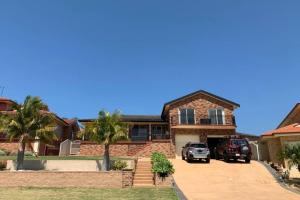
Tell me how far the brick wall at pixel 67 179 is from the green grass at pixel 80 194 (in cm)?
94

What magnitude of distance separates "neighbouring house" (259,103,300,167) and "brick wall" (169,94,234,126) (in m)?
6.02

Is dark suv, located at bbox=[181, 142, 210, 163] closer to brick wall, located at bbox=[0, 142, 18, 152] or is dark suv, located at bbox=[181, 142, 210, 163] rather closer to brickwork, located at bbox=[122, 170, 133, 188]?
brickwork, located at bbox=[122, 170, 133, 188]

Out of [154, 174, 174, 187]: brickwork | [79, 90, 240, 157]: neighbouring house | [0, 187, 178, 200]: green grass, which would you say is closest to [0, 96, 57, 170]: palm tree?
[0, 187, 178, 200]: green grass

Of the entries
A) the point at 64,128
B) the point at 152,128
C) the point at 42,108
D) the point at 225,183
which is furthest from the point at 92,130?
the point at 64,128

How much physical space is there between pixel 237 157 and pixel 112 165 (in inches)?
448

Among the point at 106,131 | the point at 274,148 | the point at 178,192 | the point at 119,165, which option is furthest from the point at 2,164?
the point at 274,148

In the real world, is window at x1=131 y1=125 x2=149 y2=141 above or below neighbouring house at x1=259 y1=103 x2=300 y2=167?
above

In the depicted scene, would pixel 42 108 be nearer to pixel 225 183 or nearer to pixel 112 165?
pixel 112 165

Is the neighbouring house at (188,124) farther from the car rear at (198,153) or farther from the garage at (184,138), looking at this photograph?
the car rear at (198,153)

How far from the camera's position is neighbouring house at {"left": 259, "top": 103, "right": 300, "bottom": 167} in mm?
22047

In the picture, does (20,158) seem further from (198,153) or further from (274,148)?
(274,148)

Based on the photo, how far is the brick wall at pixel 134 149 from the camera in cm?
2803

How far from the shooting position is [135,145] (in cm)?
2848

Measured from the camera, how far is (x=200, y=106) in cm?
3209
